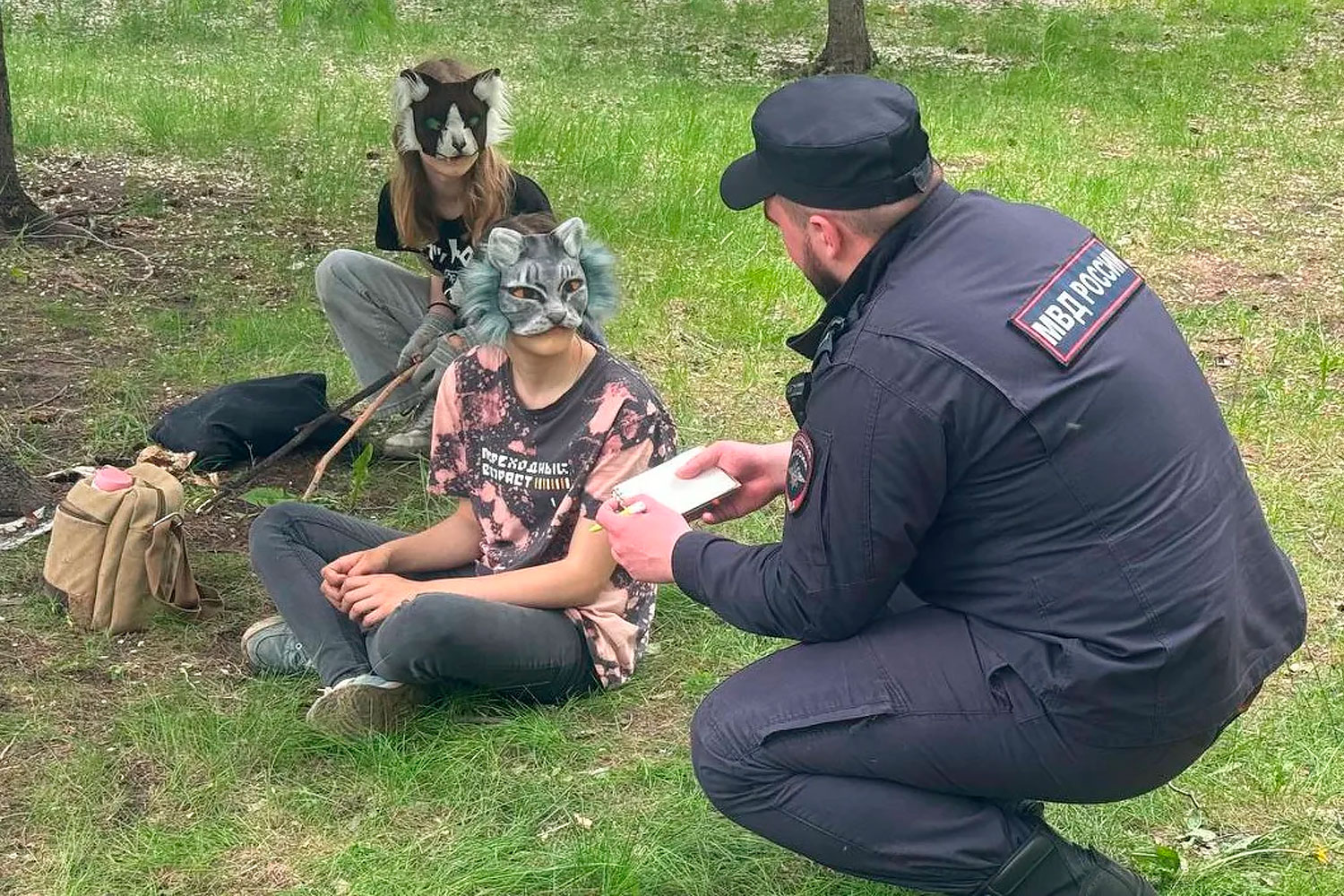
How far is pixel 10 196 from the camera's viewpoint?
640cm

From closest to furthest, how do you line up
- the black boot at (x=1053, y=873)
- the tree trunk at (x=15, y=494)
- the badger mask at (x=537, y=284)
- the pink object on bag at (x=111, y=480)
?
the black boot at (x=1053, y=873), the badger mask at (x=537, y=284), the pink object on bag at (x=111, y=480), the tree trunk at (x=15, y=494)

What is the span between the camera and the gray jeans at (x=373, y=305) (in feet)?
15.0

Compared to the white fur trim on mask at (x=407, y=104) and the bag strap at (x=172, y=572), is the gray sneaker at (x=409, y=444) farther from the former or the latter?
the bag strap at (x=172, y=572)

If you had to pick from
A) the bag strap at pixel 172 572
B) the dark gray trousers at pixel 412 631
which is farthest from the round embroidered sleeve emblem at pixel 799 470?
the bag strap at pixel 172 572

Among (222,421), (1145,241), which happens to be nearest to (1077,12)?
(1145,241)

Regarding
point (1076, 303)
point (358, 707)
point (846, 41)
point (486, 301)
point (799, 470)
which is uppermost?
point (1076, 303)

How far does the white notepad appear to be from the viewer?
2643 mm

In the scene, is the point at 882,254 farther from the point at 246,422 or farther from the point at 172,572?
the point at 246,422

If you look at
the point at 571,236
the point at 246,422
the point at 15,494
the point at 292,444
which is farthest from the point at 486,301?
the point at 15,494

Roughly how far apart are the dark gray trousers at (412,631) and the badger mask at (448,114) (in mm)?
1181

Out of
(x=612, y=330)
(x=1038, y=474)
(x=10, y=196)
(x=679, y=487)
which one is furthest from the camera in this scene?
(x=10, y=196)

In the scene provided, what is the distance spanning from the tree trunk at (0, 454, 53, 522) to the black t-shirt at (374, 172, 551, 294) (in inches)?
46.8

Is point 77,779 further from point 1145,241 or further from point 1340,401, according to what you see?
point 1145,241

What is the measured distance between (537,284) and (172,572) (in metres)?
1.18
